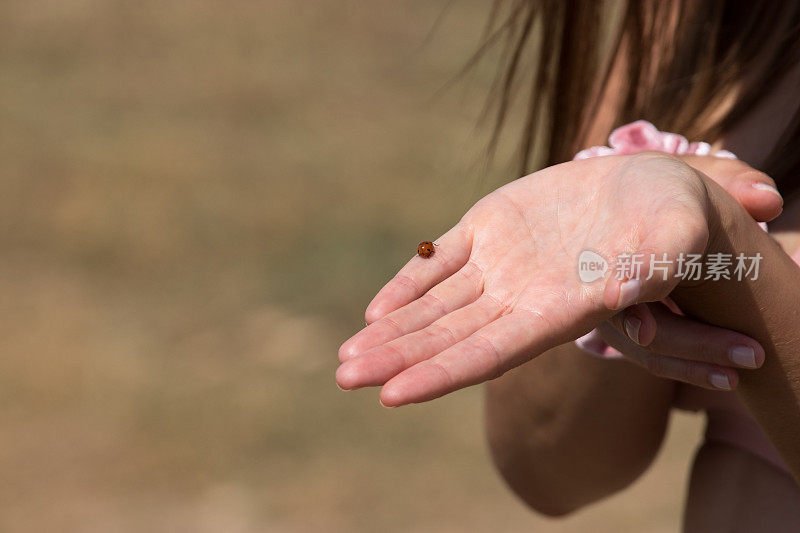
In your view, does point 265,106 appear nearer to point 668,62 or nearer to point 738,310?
point 668,62

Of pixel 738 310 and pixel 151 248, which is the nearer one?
pixel 738 310

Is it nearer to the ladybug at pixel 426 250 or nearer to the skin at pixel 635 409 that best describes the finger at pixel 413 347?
the skin at pixel 635 409

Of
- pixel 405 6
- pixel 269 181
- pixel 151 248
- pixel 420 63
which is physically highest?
pixel 405 6

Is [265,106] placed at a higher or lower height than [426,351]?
higher

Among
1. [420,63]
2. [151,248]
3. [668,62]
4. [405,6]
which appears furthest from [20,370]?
[405,6]

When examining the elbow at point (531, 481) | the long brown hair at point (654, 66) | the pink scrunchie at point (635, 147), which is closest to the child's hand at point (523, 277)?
the pink scrunchie at point (635, 147)
